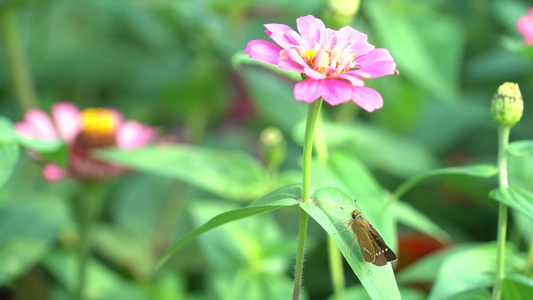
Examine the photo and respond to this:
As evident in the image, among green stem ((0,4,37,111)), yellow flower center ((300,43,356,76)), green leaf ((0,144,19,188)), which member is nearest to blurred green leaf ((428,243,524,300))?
yellow flower center ((300,43,356,76))

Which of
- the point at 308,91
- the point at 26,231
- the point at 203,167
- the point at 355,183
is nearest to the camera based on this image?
the point at 308,91

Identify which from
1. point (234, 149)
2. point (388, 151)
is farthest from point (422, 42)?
point (234, 149)

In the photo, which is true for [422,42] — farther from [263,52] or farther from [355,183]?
[263,52]

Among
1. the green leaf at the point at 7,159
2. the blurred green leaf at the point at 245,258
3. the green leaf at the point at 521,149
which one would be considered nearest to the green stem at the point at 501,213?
the green leaf at the point at 521,149

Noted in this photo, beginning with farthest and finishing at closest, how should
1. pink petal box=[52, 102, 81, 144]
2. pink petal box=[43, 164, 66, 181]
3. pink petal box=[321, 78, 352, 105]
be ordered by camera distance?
pink petal box=[52, 102, 81, 144], pink petal box=[43, 164, 66, 181], pink petal box=[321, 78, 352, 105]

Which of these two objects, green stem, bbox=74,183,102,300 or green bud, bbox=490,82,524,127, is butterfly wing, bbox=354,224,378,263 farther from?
green stem, bbox=74,183,102,300

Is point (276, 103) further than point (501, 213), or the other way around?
point (276, 103)

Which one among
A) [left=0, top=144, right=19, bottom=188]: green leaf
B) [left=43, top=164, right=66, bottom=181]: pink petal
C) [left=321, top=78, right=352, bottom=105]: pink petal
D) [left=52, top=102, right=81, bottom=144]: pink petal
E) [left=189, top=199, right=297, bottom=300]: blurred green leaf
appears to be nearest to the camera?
[left=321, top=78, right=352, bottom=105]: pink petal
